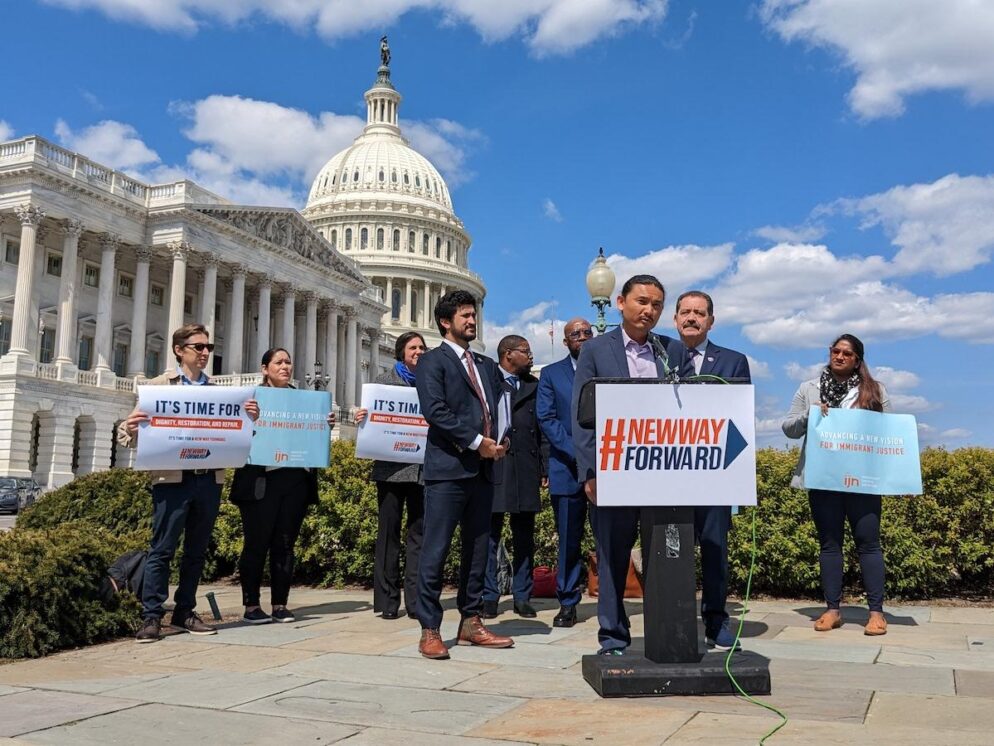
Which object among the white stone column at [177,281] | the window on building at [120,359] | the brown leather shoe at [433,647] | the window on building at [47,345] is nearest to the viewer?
the brown leather shoe at [433,647]

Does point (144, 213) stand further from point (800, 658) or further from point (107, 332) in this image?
point (800, 658)

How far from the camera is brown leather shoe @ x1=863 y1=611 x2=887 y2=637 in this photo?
6.95 m

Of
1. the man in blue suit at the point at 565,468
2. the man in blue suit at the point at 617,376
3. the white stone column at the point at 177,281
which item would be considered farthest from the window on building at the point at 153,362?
the man in blue suit at the point at 617,376

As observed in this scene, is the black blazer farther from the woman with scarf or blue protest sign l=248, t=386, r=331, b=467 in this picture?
blue protest sign l=248, t=386, r=331, b=467

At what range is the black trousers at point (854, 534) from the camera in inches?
283

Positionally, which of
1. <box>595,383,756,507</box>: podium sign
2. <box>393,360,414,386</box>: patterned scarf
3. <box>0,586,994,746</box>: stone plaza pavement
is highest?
<box>393,360,414,386</box>: patterned scarf

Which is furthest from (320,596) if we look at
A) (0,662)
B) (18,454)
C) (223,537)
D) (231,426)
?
(18,454)

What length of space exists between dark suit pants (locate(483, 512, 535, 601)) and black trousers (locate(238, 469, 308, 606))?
67.4 inches

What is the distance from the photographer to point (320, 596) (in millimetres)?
9703

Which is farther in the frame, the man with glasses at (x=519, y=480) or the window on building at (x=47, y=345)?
the window on building at (x=47, y=345)

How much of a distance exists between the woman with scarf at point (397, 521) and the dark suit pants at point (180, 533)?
142 centimetres

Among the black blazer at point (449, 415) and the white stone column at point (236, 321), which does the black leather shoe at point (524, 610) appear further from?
the white stone column at point (236, 321)

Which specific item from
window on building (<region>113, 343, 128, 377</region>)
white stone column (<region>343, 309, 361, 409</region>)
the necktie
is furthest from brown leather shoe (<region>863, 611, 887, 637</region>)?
white stone column (<region>343, 309, 361, 409</region>)

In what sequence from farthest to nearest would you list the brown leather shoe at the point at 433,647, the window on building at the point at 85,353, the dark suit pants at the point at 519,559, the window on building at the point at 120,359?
1. the window on building at the point at 120,359
2. the window on building at the point at 85,353
3. the dark suit pants at the point at 519,559
4. the brown leather shoe at the point at 433,647
